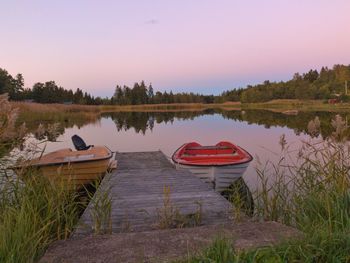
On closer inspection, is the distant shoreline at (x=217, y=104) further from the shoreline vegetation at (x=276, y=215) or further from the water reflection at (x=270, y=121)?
the shoreline vegetation at (x=276, y=215)

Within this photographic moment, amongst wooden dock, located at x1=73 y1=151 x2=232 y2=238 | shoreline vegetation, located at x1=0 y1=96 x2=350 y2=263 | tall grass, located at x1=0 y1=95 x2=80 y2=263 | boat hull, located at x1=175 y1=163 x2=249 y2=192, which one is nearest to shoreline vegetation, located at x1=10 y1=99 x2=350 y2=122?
tall grass, located at x1=0 y1=95 x2=80 y2=263

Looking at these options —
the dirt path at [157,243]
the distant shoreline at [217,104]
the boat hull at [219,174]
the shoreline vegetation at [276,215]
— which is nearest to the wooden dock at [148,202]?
the boat hull at [219,174]

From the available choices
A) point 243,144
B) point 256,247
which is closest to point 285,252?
point 256,247

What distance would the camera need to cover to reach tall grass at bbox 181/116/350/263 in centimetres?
276

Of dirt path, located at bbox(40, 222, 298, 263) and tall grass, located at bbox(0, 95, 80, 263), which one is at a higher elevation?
tall grass, located at bbox(0, 95, 80, 263)

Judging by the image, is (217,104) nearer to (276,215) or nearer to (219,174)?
(219,174)

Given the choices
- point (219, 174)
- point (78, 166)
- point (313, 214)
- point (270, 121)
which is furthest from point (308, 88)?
point (313, 214)

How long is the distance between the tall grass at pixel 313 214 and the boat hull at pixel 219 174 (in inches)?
128

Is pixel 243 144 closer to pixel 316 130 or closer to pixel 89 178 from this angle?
pixel 89 178

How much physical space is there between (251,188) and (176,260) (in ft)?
21.8

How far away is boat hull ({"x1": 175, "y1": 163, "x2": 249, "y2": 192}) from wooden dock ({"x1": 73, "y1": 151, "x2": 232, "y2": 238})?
326 mm

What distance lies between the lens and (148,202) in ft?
19.7

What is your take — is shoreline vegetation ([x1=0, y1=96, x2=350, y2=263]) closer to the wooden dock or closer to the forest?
the wooden dock

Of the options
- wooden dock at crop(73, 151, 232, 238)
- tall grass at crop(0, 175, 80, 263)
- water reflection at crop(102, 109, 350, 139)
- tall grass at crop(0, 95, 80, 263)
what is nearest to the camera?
tall grass at crop(0, 175, 80, 263)
